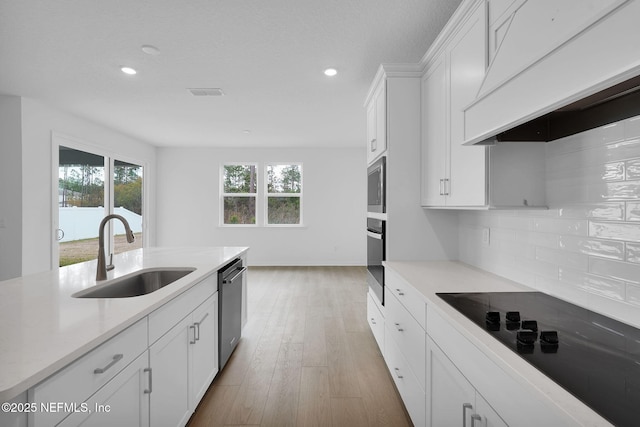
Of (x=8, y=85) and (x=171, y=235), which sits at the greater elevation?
(x=8, y=85)

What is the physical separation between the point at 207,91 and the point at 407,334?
3204mm

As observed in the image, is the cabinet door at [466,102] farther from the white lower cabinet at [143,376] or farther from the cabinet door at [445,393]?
the white lower cabinet at [143,376]

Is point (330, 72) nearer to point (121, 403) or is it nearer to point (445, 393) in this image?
point (445, 393)

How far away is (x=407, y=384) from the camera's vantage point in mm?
1875

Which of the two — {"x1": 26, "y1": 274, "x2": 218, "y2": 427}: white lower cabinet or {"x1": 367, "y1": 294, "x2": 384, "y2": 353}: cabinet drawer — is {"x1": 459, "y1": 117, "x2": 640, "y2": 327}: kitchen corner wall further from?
{"x1": 26, "y1": 274, "x2": 218, "y2": 427}: white lower cabinet

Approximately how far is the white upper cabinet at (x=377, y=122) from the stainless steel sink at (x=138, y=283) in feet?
5.89

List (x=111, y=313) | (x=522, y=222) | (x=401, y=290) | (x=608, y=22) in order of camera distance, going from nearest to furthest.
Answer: (x=608, y=22), (x=111, y=313), (x=522, y=222), (x=401, y=290)

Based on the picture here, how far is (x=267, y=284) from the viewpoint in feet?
17.6

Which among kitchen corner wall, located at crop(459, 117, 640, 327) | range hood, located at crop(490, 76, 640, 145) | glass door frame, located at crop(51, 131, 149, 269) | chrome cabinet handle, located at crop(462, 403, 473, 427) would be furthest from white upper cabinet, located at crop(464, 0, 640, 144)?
glass door frame, located at crop(51, 131, 149, 269)

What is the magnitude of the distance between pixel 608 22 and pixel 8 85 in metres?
4.93

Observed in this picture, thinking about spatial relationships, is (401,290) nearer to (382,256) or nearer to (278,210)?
(382,256)

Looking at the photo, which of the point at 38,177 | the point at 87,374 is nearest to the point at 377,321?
the point at 87,374

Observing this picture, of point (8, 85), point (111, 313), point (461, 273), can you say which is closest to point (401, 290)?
point (461, 273)

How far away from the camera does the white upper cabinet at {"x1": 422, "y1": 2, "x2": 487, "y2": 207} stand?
1.68m
